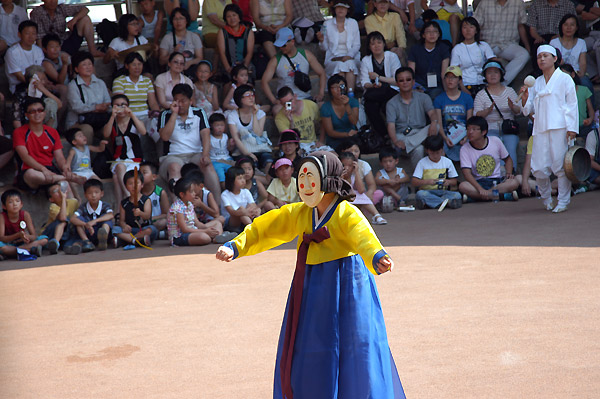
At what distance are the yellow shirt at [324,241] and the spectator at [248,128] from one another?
20.9ft

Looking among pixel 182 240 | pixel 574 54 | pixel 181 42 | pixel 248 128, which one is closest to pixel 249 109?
pixel 248 128

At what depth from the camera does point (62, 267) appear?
25.7 ft

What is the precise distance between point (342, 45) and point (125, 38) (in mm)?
3103

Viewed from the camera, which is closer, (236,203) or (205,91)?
(236,203)

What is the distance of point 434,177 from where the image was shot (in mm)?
10273

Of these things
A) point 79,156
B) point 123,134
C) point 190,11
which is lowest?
point 79,156

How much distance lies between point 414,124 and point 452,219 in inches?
83.7

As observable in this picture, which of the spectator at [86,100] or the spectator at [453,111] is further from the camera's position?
the spectator at [453,111]

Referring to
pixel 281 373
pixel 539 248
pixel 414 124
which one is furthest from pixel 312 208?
pixel 414 124

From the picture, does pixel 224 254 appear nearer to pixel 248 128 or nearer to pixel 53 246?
pixel 53 246

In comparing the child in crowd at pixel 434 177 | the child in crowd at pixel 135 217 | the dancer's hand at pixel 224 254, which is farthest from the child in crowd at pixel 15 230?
the dancer's hand at pixel 224 254

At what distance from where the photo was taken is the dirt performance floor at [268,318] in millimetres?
4242

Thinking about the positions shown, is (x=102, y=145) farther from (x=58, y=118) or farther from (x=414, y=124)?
(x=414, y=124)

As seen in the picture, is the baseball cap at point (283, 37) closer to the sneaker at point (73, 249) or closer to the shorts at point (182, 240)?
the shorts at point (182, 240)
